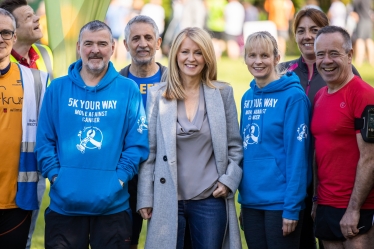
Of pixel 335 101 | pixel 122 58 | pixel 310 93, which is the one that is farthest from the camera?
pixel 122 58

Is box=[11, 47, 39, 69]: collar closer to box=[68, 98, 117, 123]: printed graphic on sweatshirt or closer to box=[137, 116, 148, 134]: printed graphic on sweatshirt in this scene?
box=[68, 98, 117, 123]: printed graphic on sweatshirt

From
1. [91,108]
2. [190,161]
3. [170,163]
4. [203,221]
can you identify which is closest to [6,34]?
[91,108]

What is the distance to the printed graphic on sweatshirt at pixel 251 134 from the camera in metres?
5.28

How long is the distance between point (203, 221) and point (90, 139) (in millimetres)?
1010

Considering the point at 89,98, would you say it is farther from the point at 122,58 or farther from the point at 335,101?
the point at 122,58

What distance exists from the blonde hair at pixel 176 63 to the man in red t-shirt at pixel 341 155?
0.80m

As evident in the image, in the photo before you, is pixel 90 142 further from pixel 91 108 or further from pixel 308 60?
pixel 308 60

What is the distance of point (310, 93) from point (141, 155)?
1.56 m

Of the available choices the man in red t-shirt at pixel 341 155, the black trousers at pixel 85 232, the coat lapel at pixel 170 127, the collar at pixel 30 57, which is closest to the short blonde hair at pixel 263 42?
the man in red t-shirt at pixel 341 155

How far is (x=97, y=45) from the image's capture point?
5.23 metres

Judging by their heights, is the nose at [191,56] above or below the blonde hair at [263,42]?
below

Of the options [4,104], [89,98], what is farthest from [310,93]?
[4,104]

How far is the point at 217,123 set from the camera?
5.29 metres

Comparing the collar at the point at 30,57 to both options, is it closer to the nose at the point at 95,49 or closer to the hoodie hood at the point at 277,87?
the nose at the point at 95,49
